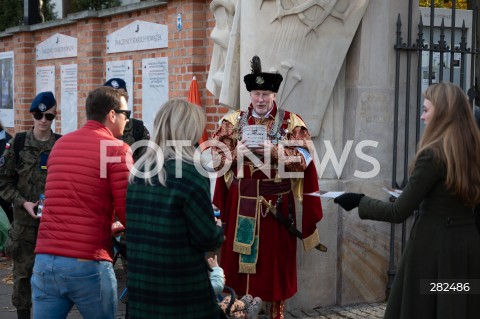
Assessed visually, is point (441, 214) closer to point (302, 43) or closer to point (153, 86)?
point (302, 43)

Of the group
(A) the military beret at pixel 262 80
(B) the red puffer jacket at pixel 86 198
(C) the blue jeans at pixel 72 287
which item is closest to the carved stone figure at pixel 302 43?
(A) the military beret at pixel 262 80

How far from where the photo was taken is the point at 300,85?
23.9ft

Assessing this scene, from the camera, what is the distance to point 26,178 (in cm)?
659

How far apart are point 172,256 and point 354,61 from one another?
3842 millimetres

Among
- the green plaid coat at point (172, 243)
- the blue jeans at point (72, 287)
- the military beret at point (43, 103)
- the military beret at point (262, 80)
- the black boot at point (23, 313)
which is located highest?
the military beret at point (262, 80)

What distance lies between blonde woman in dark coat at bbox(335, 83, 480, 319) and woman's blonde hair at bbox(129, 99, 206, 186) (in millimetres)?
1183

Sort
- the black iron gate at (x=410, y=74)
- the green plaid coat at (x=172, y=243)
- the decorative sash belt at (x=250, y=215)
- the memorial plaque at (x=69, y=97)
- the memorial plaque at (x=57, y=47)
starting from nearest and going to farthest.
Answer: the green plaid coat at (x=172, y=243) < the decorative sash belt at (x=250, y=215) < the black iron gate at (x=410, y=74) < the memorial plaque at (x=69, y=97) < the memorial plaque at (x=57, y=47)

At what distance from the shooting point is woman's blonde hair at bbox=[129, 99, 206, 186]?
420 cm

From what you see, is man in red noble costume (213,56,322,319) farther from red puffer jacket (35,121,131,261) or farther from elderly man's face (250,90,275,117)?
red puffer jacket (35,121,131,261)

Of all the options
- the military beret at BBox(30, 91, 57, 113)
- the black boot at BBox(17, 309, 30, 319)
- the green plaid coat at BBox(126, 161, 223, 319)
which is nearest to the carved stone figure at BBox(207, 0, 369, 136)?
the military beret at BBox(30, 91, 57, 113)

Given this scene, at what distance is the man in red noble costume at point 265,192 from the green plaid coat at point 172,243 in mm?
2302

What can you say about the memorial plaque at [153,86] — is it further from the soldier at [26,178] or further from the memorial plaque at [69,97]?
the soldier at [26,178]

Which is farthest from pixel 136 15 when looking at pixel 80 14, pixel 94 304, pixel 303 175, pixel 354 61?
pixel 94 304

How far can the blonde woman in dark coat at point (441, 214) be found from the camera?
15.0 feet
